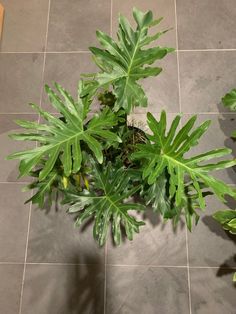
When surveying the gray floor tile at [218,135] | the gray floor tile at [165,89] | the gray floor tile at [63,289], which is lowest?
the gray floor tile at [63,289]

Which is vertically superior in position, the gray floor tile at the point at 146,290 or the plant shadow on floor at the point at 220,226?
the plant shadow on floor at the point at 220,226

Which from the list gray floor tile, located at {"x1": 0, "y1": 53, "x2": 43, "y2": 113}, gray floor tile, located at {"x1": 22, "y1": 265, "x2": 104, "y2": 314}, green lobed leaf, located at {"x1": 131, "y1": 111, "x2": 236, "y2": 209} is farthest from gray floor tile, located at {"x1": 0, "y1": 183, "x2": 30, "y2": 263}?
green lobed leaf, located at {"x1": 131, "y1": 111, "x2": 236, "y2": 209}

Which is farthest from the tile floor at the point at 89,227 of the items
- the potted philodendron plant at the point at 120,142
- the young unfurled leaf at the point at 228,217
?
the potted philodendron plant at the point at 120,142

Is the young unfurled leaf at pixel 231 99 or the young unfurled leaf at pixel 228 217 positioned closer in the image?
the young unfurled leaf at pixel 228 217

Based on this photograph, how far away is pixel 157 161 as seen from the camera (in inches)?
41.4

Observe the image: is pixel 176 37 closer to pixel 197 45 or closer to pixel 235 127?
pixel 197 45

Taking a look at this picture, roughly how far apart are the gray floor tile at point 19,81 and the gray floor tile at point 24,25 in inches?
2.5

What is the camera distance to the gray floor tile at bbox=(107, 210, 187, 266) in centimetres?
166

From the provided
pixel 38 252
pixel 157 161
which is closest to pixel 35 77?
pixel 38 252

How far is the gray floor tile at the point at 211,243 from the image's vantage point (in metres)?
1.64

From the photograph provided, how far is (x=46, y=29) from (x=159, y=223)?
136 cm

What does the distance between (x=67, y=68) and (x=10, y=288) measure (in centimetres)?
127

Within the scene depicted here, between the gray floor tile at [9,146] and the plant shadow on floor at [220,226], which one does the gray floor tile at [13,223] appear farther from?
the plant shadow on floor at [220,226]

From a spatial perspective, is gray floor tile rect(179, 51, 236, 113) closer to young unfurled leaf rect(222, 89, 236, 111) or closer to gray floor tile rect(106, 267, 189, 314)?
young unfurled leaf rect(222, 89, 236, 111)
